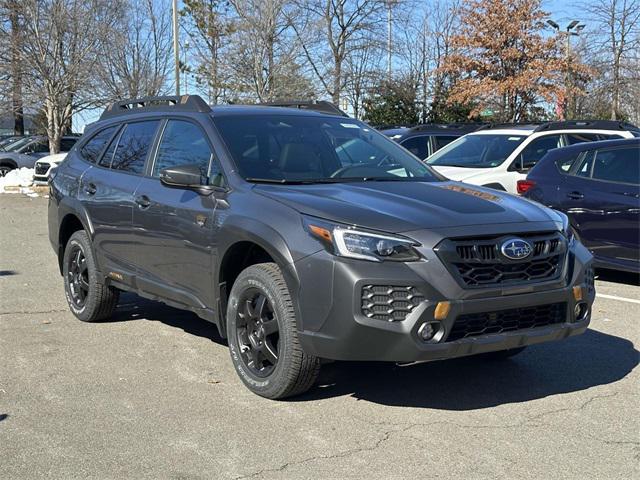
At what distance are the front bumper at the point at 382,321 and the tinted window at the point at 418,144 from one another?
A: 11207 millimetres

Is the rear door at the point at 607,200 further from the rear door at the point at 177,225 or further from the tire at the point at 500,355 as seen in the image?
the rear door at the point at 177,225

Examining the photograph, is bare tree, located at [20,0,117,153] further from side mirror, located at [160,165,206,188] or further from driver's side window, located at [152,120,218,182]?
side mirror, located at [160,165,206,188]

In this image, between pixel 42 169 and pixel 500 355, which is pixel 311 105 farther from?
pixel 42 169

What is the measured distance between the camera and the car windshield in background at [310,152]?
5.62m

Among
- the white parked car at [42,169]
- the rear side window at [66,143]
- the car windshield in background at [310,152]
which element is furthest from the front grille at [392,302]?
the rear side window at [66,143]

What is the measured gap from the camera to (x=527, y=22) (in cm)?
2552

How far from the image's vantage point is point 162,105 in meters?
6.74

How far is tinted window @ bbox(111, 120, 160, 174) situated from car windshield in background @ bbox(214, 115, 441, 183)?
835 mm

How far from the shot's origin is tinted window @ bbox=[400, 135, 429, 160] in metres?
15.8

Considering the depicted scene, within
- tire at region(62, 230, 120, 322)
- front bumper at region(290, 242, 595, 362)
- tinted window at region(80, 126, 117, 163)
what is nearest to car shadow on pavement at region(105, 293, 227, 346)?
tire at region(62, 230, 120, 322)

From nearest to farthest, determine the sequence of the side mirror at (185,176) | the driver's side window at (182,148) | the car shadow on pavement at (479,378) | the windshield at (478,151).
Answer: the car shadow on pavement at (479,378)
the side mirror at (185,176)
the driver's side window at (182,148)
the windshield at (478,151)

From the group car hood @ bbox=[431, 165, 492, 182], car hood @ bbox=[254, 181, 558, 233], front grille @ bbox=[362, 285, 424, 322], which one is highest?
car hood @ bbox=[254, 181, 558, 233]

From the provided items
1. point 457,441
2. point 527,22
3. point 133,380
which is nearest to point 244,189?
point 133,380

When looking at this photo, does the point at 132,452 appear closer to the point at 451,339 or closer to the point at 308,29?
the point at 451,339
